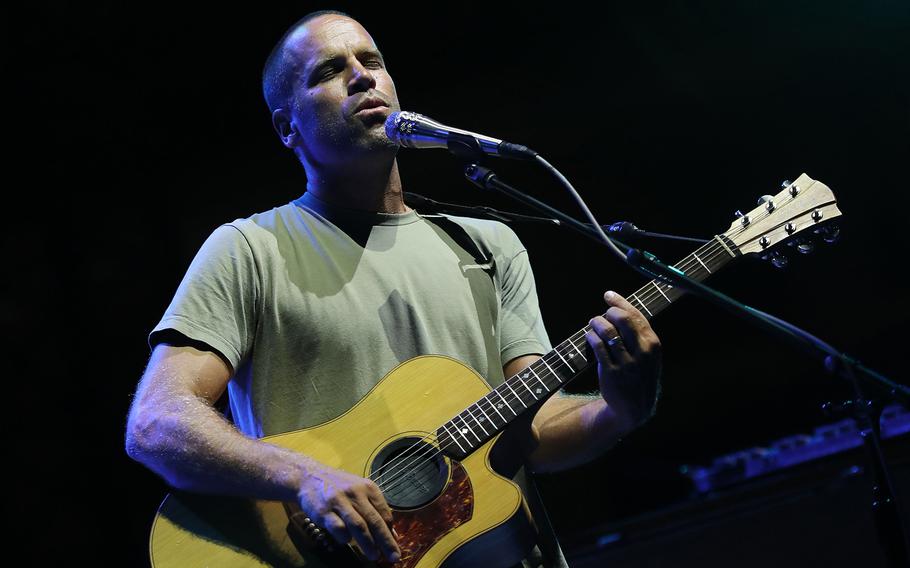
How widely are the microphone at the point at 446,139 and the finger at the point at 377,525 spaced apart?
0.92 m

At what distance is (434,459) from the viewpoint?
7.41 feet

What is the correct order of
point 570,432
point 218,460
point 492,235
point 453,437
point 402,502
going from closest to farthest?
point 218,460 → point 402,502 → point 453,437 → point 570,432 → point 492,235

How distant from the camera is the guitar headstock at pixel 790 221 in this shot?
7.84 feet

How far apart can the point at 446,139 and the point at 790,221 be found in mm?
1057

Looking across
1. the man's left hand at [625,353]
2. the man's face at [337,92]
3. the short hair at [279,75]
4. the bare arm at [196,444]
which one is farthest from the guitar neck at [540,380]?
the short hair at [279,75]

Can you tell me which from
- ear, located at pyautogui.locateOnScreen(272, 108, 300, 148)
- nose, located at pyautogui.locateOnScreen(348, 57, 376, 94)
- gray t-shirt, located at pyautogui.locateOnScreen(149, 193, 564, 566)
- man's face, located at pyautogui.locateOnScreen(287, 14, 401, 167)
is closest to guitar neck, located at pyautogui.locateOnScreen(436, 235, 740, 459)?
gray t-shirt, located at pyautogui.locateOnScreen(149, 193, 564, 566)

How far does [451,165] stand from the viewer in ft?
17.8

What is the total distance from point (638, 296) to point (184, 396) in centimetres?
136

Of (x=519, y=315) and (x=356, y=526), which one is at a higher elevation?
(x=519, y=315)

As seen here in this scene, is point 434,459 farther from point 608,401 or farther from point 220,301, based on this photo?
point 220,301

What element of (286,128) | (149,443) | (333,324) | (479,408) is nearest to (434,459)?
(479,408)

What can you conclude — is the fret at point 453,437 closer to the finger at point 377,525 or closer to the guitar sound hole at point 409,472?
the guitar sound hole at point 409,472

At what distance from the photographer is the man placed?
2.08 m

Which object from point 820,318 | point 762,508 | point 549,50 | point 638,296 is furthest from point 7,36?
point 820,318
